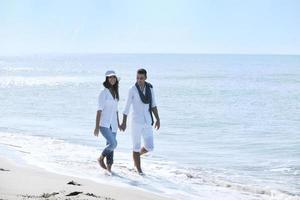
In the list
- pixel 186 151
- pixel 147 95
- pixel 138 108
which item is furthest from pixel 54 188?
pixel 186 151

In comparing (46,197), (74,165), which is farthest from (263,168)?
(46,197)

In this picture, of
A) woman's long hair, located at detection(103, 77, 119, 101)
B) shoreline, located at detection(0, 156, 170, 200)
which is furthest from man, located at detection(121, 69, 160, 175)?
shoreline, located at detection(0, 156, 170, 200)

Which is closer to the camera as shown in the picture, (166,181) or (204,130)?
(166,181)

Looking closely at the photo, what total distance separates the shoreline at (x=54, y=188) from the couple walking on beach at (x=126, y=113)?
41.6 inches

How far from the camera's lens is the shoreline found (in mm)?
6755

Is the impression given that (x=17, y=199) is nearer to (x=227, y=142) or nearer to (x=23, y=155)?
(x=23, y=155)

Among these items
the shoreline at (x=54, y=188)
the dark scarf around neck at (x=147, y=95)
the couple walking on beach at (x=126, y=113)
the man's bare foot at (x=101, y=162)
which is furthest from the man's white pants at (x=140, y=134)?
the shoreline at (x=54, y=188)

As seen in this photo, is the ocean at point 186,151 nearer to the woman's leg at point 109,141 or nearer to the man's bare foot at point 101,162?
the man's bare foot at point 101,162

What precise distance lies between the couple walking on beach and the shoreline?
3.47 ft

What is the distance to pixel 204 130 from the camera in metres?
17.9

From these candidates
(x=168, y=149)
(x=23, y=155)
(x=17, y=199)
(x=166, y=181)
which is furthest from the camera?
(x=168, y=149)

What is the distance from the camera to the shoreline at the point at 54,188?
22.2 ft

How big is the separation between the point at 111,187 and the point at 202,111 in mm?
17564

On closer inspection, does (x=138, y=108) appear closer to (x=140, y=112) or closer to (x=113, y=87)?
(x=140, y=112)
